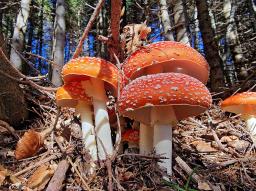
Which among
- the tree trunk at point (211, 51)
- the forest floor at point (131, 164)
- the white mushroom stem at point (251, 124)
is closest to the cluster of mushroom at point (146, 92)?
the forest floor at point (131, 164)

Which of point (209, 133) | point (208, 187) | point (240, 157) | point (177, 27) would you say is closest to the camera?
point (208, 187)

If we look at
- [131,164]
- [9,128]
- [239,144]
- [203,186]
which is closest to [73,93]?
[131,164]

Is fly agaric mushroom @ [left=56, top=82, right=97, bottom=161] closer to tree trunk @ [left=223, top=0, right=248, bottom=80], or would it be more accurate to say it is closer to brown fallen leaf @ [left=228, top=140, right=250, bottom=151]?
brown fallen leaf @ [left=228, top=140, right=250, bottom=151]

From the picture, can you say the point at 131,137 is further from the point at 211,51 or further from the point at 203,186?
the point at 211,51

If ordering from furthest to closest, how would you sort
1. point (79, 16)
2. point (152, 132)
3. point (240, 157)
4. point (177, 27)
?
point (79, 16), point (177, 27), point (240, 157), point (152, 132)

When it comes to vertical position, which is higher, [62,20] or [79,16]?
[79,16]

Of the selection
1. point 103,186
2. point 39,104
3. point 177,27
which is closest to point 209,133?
point 103,186

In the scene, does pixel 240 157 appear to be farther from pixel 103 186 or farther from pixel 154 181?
pixel 103 186

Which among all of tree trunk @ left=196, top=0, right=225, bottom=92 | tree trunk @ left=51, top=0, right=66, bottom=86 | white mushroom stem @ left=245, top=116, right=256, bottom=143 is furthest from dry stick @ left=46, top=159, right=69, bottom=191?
tree trunk @ left=51, top=0, right=66, bottom=86

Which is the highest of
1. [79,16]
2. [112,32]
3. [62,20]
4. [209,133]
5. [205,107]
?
[79,16]
